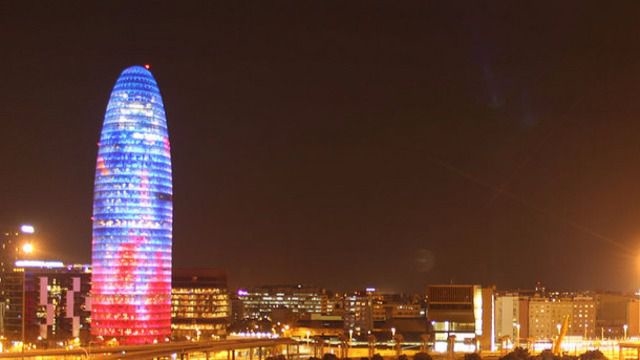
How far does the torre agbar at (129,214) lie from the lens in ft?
339

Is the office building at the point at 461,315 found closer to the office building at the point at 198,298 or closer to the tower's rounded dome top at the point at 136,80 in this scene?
the tower's rounded dome top at the point at 136,80

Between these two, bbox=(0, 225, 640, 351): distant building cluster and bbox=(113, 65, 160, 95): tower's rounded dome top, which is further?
bbox=(113, 65, 160, 95): tower's rounded dome top

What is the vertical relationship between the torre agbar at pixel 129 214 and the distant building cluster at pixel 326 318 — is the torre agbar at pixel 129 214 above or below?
above

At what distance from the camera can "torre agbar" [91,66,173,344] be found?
103 m

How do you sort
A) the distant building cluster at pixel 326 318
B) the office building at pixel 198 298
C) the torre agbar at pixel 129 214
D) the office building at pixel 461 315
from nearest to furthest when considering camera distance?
the office building at pixel 461 315
the distant building cluster at pixel 326 318
the torre agbar at pixel 129 214
the office building at pixel 198 298

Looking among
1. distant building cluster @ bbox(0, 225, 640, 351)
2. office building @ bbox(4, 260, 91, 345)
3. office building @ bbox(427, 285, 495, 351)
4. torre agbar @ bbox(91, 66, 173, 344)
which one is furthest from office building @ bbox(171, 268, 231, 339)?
office building @ bbox(427, 285, 495, 351)

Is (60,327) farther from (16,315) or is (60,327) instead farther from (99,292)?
(99,292)

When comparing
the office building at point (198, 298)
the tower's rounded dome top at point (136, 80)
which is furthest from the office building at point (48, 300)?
the tower's rounded dome top at point (136, 80)

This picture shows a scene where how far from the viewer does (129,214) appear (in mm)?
103500

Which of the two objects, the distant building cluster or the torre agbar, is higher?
the torre agbar

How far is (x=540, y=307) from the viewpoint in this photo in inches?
6196

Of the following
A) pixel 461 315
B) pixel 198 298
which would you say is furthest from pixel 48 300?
pixel 461 315

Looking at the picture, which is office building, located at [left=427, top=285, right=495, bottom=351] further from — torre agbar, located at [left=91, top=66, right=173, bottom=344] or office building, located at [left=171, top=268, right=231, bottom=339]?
office building, located at [left=171, top=268, right=231, bottom=339]

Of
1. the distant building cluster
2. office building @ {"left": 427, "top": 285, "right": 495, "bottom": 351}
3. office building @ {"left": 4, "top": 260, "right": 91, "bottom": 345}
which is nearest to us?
office building @ {"left": 427, "top": 285, "right": 495, "bottom": 351}
